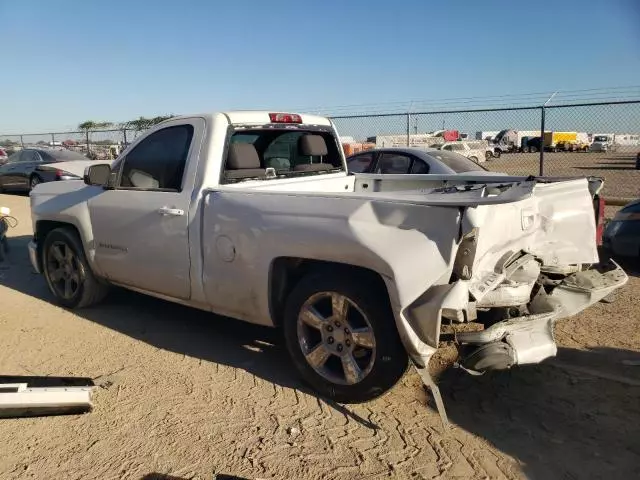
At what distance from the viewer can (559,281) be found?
13.2 ft

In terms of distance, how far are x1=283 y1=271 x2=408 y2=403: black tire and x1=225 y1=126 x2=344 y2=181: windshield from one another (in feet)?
4.09

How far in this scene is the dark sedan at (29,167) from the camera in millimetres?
15797

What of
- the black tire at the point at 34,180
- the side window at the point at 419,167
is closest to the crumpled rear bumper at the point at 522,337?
the side window at the point at 419,167

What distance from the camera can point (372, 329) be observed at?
3322 mm

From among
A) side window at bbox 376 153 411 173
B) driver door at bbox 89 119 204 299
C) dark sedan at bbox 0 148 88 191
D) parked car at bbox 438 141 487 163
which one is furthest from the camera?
parked car at bbox 438 141 487 163

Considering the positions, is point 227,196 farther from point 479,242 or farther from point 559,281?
point 559,281

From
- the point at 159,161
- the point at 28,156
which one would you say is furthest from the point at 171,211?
the point at 28,156

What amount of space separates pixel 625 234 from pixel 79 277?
6.01 m

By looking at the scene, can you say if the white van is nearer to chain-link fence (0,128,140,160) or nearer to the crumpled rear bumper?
chain-link fence (0,128,140,160)

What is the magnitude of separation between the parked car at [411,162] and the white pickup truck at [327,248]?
349cm

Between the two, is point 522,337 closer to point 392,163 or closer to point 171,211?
point 171,211

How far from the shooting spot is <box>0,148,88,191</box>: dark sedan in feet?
51.8

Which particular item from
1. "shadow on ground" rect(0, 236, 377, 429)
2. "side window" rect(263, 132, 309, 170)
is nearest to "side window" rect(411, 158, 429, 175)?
"side window" rect(263, 132, 309, 170)

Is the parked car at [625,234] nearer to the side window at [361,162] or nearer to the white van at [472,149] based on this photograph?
the side window at [361,162]
